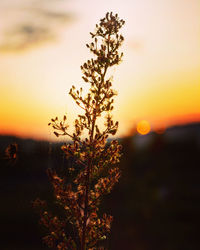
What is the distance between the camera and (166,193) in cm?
2653

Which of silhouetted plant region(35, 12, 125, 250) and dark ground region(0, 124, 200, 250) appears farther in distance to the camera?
dark ground region(0, 124, 200, 250)

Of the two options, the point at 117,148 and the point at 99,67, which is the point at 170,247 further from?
the point at 99,67

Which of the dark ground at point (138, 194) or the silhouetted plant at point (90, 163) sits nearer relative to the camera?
the silhouetted plant at point (90, 163)

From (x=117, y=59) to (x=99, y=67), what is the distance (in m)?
0.56

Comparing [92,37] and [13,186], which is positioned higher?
[92,37]

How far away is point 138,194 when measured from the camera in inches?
938

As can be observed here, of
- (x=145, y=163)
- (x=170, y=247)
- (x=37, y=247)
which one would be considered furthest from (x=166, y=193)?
(x=37, y=247)

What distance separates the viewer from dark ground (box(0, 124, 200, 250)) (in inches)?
816

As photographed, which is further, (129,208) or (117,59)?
(129,208)

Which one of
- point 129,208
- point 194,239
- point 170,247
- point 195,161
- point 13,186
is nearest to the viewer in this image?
point 170,247

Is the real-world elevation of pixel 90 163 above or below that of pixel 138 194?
above

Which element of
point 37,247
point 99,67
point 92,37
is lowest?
point 37,247

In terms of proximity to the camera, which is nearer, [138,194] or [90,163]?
[90,163]

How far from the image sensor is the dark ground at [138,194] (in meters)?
20.7
